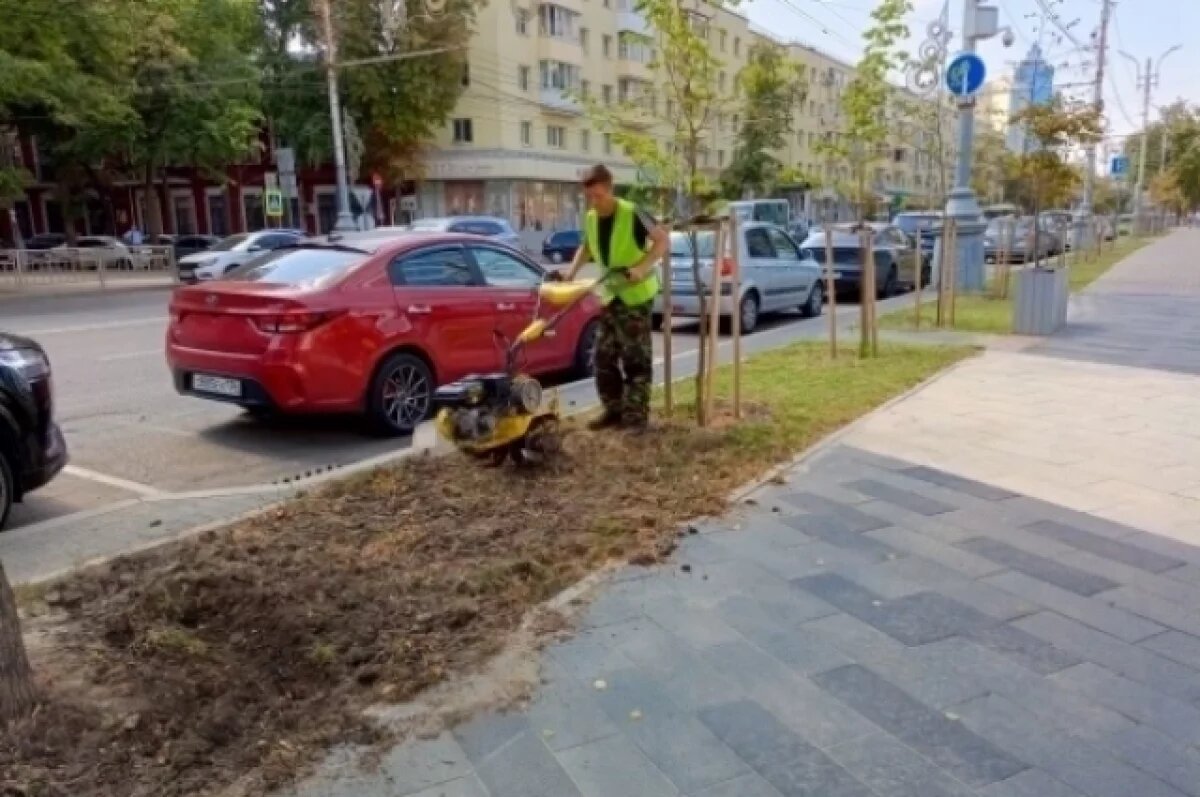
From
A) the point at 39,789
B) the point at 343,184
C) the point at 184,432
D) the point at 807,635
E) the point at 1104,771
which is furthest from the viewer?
the point at 343,184

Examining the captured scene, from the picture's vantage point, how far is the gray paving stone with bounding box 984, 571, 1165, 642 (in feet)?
12.0

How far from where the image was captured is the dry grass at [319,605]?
110 inches

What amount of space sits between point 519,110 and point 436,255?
40.4 meters

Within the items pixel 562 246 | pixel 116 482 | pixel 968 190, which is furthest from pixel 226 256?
pixel 116 482

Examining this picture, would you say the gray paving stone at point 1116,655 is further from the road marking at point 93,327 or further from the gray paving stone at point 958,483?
the road marking at point 93,327

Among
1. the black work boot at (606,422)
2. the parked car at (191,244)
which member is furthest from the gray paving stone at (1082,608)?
the parked car at (191,244)

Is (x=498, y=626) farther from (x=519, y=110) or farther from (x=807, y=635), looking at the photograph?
(x=519, y=110)

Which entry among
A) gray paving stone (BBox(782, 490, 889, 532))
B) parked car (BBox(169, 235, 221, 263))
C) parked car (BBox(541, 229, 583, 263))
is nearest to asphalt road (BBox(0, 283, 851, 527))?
gray paving stone (BBox(782, 490, 889, 532))

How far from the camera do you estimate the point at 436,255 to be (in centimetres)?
772

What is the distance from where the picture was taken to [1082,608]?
386 centimetres

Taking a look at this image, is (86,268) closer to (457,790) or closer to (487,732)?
(487,732)

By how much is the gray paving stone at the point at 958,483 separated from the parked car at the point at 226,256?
19220mm

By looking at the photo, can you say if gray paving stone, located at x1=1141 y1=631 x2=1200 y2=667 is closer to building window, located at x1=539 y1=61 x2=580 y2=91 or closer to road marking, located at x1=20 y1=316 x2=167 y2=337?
road marking, located at x1=20 y1=316 x2=167 y2=337

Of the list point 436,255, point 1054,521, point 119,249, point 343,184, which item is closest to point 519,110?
point 343,184
